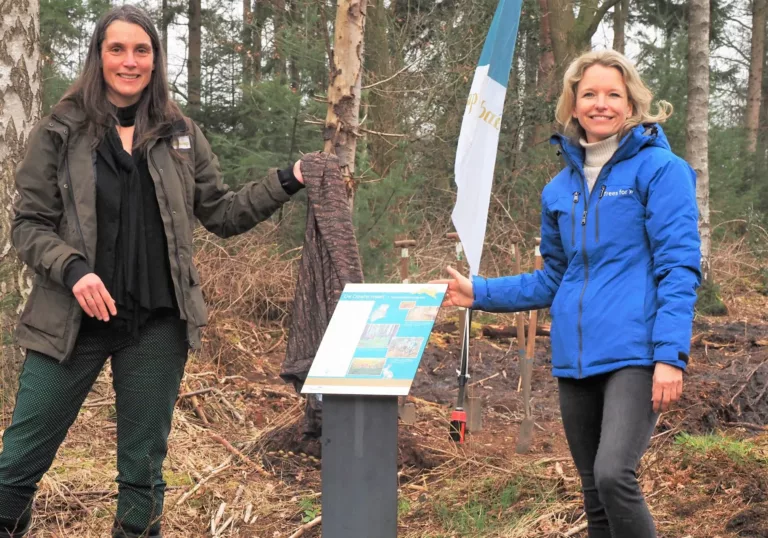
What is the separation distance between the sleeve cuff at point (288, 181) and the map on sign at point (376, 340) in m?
0.55

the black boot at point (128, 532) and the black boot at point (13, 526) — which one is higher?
the black boot at point (13, 526)

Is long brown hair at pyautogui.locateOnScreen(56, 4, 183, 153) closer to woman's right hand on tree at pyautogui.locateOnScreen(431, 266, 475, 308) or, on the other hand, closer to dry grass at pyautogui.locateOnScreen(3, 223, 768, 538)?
woman's right hand on tree at pyautogui.locateOnScreen(431, 266, 475, 308)

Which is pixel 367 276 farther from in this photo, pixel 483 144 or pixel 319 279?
pixel 319 279

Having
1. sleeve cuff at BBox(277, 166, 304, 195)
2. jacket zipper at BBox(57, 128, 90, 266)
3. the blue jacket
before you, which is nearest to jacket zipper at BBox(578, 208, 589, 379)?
the blue jacket

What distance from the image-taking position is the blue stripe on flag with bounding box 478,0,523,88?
5.13 meters

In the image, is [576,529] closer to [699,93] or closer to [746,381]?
[746,381]

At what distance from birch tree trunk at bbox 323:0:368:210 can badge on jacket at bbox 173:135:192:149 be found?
2382mm

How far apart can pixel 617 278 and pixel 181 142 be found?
1.60m

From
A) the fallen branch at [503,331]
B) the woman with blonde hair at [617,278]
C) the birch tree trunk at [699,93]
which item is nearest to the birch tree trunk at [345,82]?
the woman with blonde hair at [617,278]

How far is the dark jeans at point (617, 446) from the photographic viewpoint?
2.60 m

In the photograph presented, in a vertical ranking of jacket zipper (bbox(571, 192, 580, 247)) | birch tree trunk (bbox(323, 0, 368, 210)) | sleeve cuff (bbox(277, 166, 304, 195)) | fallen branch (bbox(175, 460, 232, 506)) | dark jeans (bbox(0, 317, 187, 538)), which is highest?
birch tree trunk (bbox(323, 0, 368, 210))

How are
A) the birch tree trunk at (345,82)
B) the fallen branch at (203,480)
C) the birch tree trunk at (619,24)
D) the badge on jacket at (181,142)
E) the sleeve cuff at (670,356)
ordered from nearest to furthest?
the sleeve cuff at (670,356)
the badge on jacket at (181,142)
the fallen branch at (203,480)
the birch tree trunk at (345,82)
the birch tree trunk at (619,24)

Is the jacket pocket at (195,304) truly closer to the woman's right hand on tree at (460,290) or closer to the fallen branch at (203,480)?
the woman's right hand on tree at (460,290)

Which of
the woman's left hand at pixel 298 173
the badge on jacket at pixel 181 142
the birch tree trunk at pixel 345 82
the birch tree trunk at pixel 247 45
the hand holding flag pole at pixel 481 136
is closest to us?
the badge on jacket at pixel 181 142
